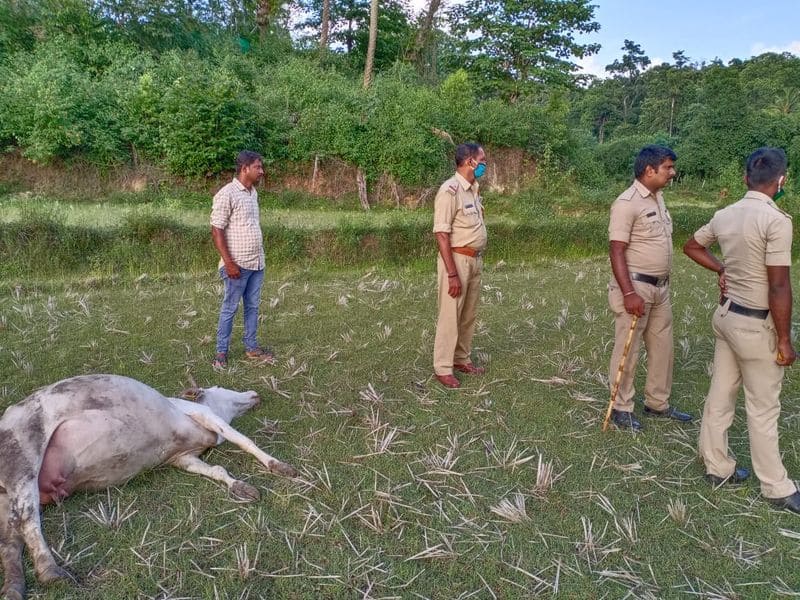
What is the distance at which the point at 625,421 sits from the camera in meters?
4.30

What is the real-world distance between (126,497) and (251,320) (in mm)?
2488

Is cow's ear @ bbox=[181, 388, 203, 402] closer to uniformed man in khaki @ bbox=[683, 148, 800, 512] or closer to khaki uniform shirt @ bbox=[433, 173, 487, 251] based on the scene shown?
khaki uniform shirt @ bbox=[433, 173, 487, 251]

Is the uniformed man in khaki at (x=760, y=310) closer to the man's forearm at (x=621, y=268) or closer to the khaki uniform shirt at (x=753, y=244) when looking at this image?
the khaki uniform shirt at (x=753, y=244)

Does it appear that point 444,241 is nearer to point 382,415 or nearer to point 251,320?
point 382,415

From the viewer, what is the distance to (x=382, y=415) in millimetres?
4398

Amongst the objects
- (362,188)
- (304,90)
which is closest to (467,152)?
(362,188)

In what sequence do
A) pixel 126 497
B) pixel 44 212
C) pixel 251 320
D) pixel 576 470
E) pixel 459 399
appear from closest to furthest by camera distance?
pixel 126 497 → pixel 576 470 → pixel 459 399 → pixel 251 320 → pixel 44 212

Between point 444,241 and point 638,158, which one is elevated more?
point 638,158

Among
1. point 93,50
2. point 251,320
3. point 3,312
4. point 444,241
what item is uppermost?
point 93,50

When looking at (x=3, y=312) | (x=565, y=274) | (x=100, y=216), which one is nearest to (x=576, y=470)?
(x=3, y=312)

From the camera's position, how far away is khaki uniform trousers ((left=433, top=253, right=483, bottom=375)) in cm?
492

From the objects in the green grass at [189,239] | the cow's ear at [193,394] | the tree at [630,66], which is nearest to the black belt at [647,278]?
the cow's ear at [193,394]

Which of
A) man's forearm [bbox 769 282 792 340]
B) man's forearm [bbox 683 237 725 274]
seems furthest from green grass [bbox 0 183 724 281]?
man's forearm [bbox 769 282 792 340]

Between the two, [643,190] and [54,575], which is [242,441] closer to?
[54,575]
